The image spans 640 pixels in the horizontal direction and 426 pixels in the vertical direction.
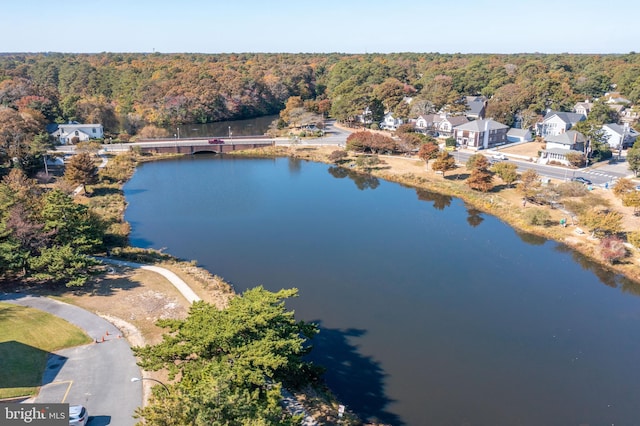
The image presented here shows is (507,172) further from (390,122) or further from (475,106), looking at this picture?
(475,106)

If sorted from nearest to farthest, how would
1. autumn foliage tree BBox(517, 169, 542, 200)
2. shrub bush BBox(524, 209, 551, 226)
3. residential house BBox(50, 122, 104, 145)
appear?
shrub bush BBox(524, 209, 551, 226)
autumn foliage tree BBox(517, 169, 542, 200)
residential house BBox(50, 122, 104, 145)

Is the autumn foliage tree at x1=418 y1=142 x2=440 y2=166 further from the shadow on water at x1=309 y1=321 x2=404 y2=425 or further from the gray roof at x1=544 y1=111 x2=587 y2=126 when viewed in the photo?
the shadow on water at x1=309 y1=321 x2=404 y2=425

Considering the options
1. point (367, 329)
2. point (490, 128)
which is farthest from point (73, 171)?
point (490, 128)

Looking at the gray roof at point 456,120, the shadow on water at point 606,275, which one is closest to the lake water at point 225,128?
the gray roof at point 456,120

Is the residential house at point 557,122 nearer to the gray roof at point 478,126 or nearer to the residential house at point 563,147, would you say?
the gray roof at point 478,126

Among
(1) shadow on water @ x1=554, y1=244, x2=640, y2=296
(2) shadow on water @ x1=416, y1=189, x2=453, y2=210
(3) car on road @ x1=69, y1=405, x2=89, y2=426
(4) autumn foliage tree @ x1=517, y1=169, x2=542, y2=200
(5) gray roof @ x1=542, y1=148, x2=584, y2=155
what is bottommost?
(1) shadow on water @ x1=554, y1=244, x2=640, y2=296

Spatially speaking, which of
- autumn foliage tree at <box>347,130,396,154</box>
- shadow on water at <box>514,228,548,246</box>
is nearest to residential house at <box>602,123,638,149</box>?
autumn foliage tree at <box>347,130,396,154</box>

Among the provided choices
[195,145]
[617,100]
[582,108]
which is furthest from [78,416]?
[617,100]

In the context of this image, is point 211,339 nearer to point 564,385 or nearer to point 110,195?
point 564,385
